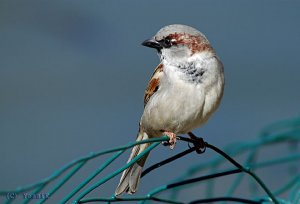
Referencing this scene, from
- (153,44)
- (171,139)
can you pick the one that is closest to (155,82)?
(153,44)

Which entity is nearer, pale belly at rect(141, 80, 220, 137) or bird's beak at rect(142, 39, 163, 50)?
pale belly at rect(141, 80, 220, 137)

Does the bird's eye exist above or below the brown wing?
above

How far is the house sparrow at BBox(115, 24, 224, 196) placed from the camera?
2088 millimetres

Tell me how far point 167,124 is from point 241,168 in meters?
0.50

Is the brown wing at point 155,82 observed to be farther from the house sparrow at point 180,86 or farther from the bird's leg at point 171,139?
the bird's leg at point 171,139

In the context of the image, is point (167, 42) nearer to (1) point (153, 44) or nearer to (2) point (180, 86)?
(1) point (153, 44)

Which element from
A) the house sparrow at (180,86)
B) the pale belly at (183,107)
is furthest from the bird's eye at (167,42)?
the pale belly at (183,107)

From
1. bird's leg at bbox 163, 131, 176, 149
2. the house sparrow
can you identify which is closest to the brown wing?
the house sparrow

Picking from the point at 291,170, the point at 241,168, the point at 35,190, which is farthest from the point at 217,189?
the point at 35,190

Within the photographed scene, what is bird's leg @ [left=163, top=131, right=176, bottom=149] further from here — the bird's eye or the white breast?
the bird's eye

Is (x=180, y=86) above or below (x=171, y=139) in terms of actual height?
above

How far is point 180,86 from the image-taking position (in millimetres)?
2113

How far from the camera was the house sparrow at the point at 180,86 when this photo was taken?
6.85 ft

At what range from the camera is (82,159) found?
1426 millimetres
